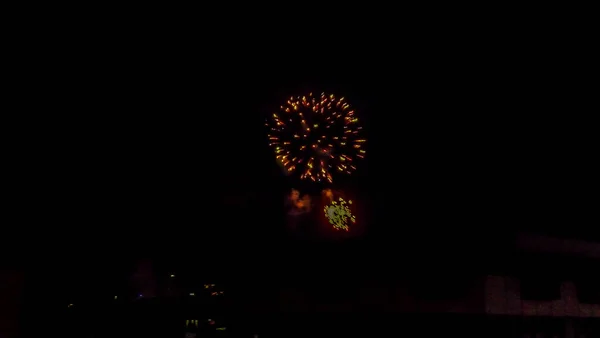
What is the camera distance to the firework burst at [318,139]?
45.4 ft

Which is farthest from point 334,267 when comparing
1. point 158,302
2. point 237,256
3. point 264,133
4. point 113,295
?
point 264,133

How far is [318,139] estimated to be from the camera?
1377 centimetres

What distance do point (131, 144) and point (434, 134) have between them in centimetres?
913

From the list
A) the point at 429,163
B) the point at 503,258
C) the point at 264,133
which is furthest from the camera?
the point at 264,133

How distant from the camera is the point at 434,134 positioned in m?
16.0

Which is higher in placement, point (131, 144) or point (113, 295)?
point (131, 144)

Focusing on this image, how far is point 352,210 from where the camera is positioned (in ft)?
45.0

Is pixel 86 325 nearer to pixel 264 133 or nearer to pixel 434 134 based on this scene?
pixel 264 133

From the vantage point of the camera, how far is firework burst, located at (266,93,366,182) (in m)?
13.9

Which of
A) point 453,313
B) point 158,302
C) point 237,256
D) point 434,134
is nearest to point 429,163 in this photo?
point 434,134

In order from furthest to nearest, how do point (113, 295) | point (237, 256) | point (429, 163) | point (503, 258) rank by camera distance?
point (429, 163) → point (113, 295) → point (237, 256) → point (503, 258)

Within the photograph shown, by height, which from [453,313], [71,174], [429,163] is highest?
[429,163]

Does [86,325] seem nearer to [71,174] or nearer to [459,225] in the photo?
[71,174]

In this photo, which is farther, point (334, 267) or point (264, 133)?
point (264, 133)
